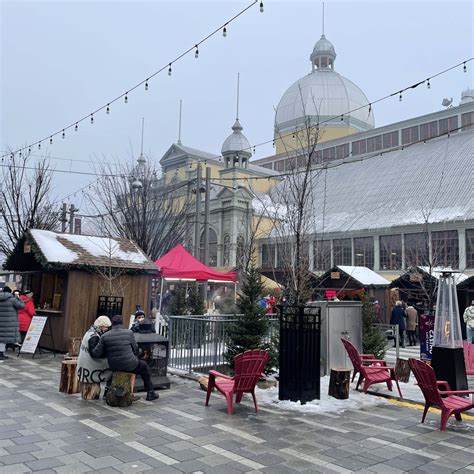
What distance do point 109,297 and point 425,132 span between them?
165 ft

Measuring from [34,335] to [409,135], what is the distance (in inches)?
2073

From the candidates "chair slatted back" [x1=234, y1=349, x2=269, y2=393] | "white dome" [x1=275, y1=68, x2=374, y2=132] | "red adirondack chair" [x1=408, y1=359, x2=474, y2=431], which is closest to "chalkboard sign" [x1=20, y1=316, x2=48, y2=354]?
"chair slatted back" [x1=234, y1=349, x2=269, y2=393]

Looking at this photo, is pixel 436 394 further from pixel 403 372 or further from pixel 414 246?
pixel 414 246

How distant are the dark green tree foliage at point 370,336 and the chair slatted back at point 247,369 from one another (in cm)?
536

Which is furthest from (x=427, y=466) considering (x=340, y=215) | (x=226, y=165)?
(x=226, y=165)

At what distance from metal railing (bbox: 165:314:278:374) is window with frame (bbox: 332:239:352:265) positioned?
109ft

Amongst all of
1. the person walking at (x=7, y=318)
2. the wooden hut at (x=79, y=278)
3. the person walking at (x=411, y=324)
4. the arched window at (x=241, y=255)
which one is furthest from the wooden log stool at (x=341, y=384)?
the person walking at (x=411, y=324)

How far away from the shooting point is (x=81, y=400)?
827 cm

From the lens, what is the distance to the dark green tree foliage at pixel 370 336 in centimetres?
1241

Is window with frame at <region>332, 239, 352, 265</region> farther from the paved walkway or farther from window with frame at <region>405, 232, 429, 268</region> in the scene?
the paved walkway

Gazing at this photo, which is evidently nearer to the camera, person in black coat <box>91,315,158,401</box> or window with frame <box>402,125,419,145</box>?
person in black coat <box>91,315,158,401</box>

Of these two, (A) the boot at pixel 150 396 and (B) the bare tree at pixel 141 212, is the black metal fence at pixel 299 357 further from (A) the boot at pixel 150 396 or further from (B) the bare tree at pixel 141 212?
(B) the bare tree at pixel 141 212

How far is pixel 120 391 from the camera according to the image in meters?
7.84

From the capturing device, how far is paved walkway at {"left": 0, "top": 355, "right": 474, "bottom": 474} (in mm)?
5398
